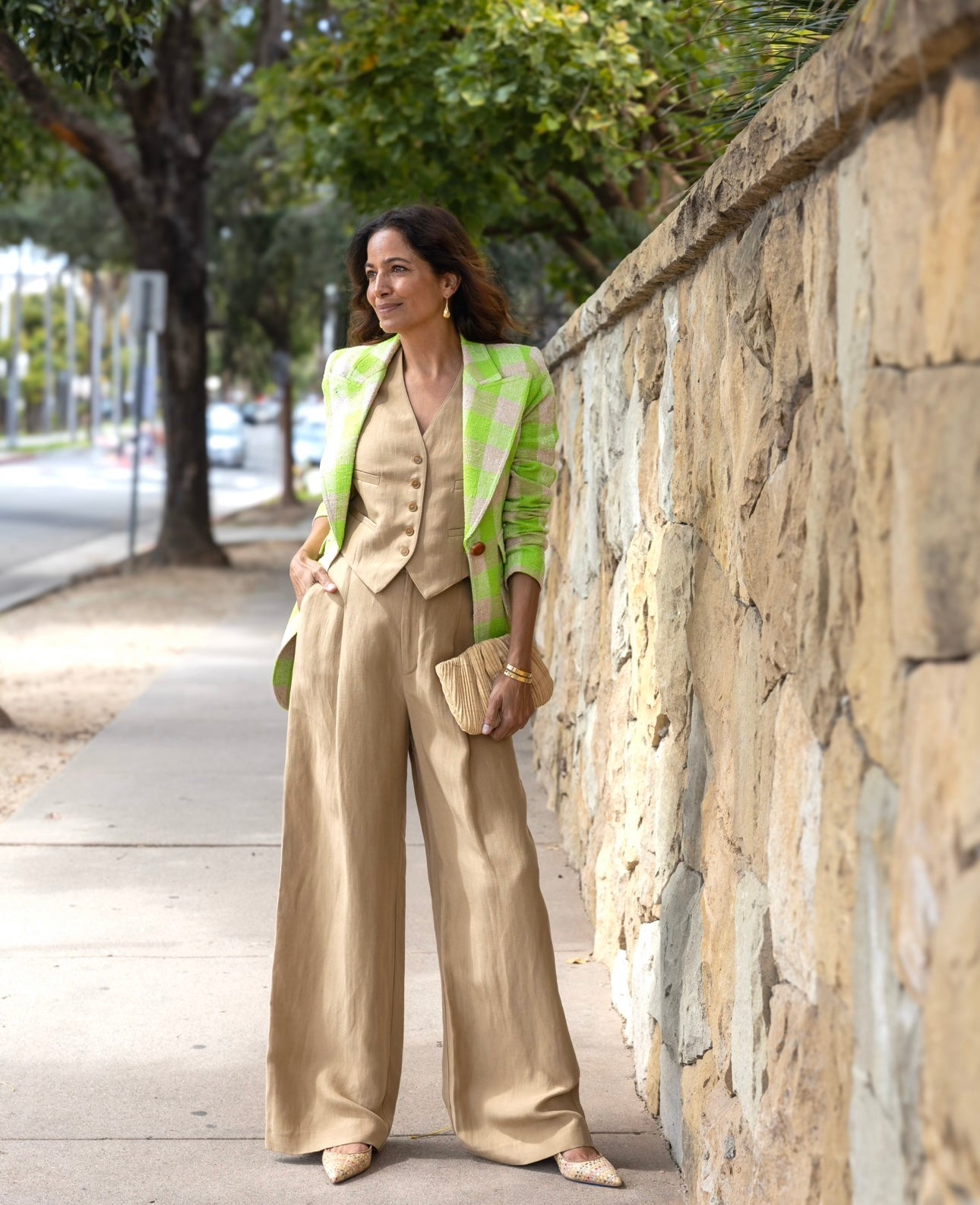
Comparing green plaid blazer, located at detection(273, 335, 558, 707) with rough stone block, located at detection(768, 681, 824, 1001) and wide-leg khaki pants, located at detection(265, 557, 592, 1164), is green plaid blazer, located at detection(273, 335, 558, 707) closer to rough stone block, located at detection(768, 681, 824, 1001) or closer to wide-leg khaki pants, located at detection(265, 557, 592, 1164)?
wide-leg khaki pants, located at detection(265, 557, 592, 1164)

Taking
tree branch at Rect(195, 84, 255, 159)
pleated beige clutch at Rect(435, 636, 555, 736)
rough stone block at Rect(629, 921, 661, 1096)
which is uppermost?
tree branch at Rect(195, 84, 255, 159)

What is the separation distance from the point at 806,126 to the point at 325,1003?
2.04 meters

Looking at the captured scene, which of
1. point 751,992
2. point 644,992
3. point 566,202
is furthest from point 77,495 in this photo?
point 751,992

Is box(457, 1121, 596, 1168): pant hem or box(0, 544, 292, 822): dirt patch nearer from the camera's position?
box(457, 1121, 596, 1168): pant hem

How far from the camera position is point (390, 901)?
3.47 meters

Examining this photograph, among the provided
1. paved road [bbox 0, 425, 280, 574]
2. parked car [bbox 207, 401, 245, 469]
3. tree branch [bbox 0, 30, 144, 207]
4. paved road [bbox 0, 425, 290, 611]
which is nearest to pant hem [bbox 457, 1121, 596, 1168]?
tree branch [bbox 0, 30, 144, 207]

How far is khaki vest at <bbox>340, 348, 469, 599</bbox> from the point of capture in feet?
11.1

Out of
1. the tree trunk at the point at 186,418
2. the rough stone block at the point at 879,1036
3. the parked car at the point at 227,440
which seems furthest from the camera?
the parked car at the point at 227,440

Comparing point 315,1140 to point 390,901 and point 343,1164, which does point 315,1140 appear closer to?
point 343,1164

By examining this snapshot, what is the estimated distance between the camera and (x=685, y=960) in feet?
11.3

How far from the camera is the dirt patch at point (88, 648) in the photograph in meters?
7.88

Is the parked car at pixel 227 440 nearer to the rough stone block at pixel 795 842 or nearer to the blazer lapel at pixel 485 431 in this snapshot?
the blazer lapel at pixel 485 431

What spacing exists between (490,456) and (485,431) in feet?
0.18

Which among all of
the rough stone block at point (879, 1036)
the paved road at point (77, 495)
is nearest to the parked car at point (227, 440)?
the paved road at point (77, 495)
